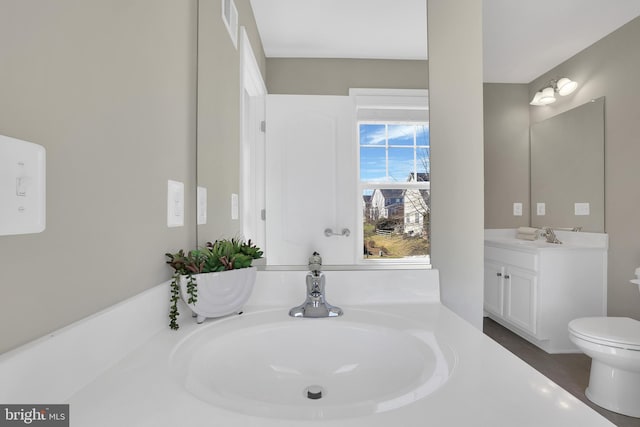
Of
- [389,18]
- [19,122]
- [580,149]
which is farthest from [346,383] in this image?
[580,149]

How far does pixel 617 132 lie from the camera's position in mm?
2023

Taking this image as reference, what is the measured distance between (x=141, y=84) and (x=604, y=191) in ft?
8.69

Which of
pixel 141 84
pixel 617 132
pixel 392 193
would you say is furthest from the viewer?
pixel 617 132

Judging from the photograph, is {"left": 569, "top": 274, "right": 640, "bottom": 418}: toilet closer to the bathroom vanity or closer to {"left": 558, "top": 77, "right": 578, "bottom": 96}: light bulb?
the bathroom vanity

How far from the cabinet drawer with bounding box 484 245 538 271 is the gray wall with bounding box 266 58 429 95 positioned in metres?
2.06

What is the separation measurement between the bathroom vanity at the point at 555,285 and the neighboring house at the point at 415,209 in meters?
1.84

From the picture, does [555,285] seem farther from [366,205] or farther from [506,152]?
[366,205]

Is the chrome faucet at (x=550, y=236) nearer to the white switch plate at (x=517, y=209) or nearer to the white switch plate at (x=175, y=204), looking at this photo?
the white switch plate at (x=517, y=209)

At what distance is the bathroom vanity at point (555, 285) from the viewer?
225cm

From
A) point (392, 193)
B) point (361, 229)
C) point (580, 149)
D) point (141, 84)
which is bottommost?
point (361, 229)

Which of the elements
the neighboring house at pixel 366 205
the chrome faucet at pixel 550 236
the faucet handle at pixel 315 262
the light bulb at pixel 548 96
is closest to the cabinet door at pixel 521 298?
the chrome faucet at pixel 550 236

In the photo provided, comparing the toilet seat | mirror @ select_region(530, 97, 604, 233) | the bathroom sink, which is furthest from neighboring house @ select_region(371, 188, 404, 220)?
mirror @ select_region(530, 97, 604, 233)

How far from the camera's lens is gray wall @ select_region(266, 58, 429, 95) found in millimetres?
1108

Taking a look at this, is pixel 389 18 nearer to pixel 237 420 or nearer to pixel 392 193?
pixel 392 193
